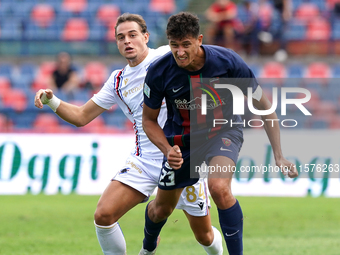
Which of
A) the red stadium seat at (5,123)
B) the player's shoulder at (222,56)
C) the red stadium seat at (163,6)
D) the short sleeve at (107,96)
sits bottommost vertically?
the red stadium seat at (5,123)

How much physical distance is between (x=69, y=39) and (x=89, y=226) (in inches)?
381

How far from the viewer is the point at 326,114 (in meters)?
12.1

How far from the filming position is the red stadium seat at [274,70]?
15.1 meters

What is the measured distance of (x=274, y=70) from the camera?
1520cm

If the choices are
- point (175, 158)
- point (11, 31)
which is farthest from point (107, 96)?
point (11, 31)

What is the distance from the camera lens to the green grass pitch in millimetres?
6248

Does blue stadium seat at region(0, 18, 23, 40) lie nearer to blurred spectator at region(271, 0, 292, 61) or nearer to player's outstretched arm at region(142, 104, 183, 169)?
blurred spectator at region(271, 0, 292, 61)

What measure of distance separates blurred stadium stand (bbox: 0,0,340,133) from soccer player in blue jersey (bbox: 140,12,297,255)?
8.97 metres

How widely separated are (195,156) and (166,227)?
3314 millimetres

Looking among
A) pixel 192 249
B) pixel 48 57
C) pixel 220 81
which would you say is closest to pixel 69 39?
pixel 48 57

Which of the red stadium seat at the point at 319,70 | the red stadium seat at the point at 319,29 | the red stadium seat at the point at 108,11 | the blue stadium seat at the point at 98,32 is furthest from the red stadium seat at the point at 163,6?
the red stadium seat at the point at 319,70

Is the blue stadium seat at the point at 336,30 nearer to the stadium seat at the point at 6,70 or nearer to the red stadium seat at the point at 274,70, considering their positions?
the red stadium seat at the point at 274,70

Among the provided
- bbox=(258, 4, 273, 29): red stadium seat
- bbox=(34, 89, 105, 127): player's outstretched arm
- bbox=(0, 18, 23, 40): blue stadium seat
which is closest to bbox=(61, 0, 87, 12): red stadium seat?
bbox=(0, 18, 23, 40): blue stadium seat

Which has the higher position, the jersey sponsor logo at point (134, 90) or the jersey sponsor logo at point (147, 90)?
the jersey sponsor logo at point (147, 90)
